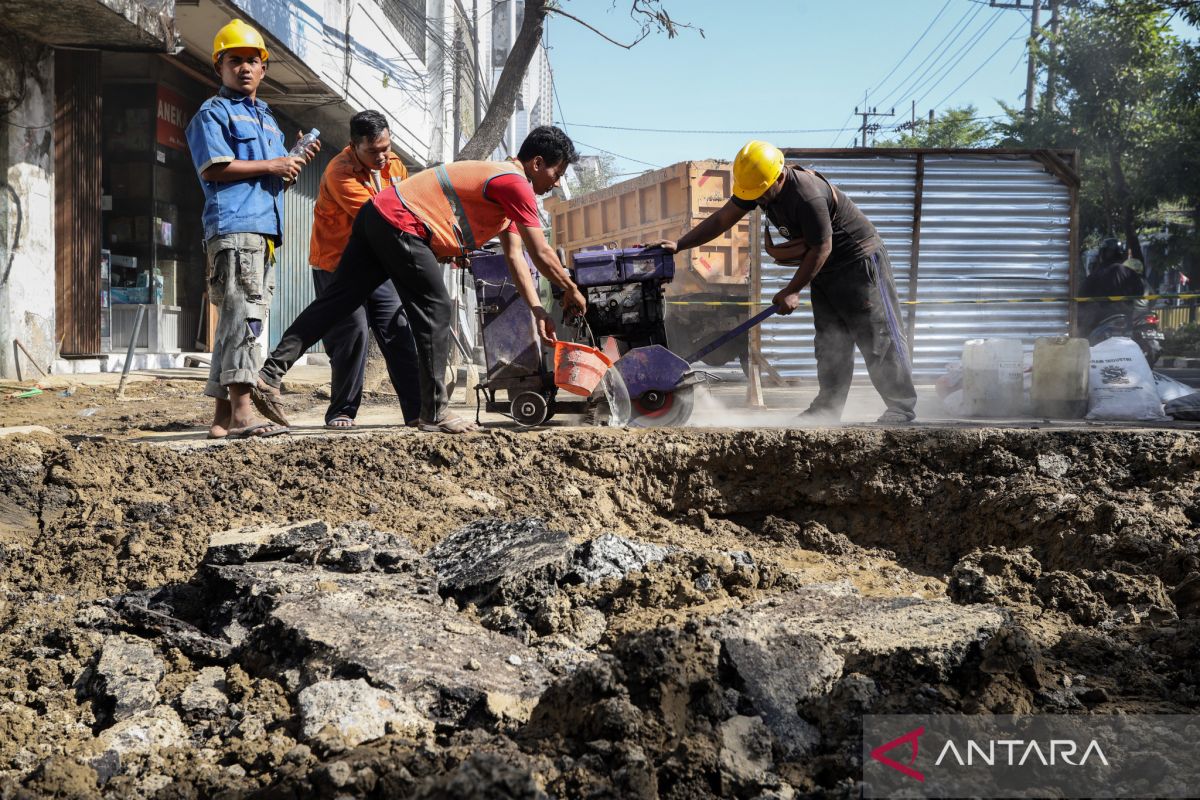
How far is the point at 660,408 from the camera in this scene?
5.64m

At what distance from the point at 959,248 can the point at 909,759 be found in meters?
8.88

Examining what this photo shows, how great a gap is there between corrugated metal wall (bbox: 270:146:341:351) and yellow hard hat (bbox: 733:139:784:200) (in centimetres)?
913

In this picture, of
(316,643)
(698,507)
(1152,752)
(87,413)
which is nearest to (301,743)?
(316,643)

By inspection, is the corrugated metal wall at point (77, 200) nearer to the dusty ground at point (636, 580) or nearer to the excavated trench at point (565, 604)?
the dusty ground at point (636, 580)

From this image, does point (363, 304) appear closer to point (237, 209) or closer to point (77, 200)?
point (237, 209)

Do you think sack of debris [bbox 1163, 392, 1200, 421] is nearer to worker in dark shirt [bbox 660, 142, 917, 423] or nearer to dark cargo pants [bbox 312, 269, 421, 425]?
worker in dark shirt [bbox 660, 142, 917, 423]

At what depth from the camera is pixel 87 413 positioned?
6.68 m

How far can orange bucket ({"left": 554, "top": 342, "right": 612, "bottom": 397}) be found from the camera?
5.07 meters

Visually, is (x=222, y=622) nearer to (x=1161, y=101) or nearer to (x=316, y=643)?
(x=316, y=643)

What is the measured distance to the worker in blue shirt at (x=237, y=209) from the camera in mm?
4555

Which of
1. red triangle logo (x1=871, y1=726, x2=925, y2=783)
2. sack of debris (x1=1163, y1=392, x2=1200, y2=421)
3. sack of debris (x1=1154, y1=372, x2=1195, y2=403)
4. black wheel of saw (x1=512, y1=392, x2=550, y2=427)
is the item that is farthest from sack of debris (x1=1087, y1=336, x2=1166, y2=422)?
red triangle logo (x1=871, y1=726, x2=925, y2=783)

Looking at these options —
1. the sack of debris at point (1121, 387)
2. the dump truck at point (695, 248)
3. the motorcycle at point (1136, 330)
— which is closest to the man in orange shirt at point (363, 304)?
the sack of debris at point (1121, 387)

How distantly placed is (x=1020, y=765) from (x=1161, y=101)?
22718 millimetres

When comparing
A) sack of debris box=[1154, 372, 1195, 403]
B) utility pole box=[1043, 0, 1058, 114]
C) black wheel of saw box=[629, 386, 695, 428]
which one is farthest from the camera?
utility pole box=[1043, 0, 1058, 114]
